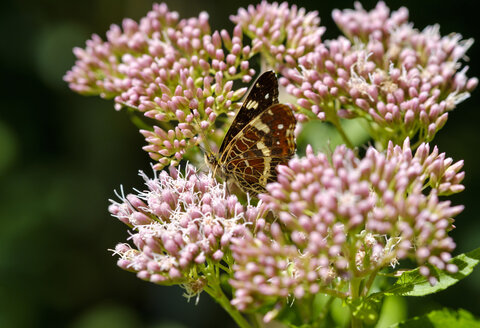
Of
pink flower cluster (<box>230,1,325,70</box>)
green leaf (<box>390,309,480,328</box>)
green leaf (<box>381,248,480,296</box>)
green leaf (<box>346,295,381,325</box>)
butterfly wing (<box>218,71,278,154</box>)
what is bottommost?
green leaf (<box>390,309,480,328</box>)

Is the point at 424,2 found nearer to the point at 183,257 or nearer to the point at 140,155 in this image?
the point at 140,155

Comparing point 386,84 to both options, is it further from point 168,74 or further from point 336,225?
point 168,74

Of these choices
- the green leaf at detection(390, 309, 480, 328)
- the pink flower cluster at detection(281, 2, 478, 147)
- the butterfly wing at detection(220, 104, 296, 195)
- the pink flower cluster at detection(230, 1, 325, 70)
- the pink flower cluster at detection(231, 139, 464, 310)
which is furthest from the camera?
the pink flower cluster at detection(230, 1, 325, 70)

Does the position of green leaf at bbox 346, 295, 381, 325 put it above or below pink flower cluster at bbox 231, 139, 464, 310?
below

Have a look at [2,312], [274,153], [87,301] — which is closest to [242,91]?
[274,153]

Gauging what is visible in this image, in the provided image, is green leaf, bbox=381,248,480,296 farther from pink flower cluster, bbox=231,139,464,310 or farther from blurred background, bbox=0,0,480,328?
blurred background, bbox=0,0,480,328

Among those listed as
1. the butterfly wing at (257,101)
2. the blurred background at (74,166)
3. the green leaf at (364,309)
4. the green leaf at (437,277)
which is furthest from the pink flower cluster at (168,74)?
the blurred background at (74,166)

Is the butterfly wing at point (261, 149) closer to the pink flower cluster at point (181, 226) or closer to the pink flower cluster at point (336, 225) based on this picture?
the pink flower cluster at point (181, 226)

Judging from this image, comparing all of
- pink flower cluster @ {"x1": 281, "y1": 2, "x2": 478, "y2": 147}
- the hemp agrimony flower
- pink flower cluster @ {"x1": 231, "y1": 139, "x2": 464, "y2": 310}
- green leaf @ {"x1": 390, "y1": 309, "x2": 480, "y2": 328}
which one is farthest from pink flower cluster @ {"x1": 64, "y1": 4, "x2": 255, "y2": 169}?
green leaf @ {"x1": 390, "y1": 309, "x2": 480, "y2": 328}
